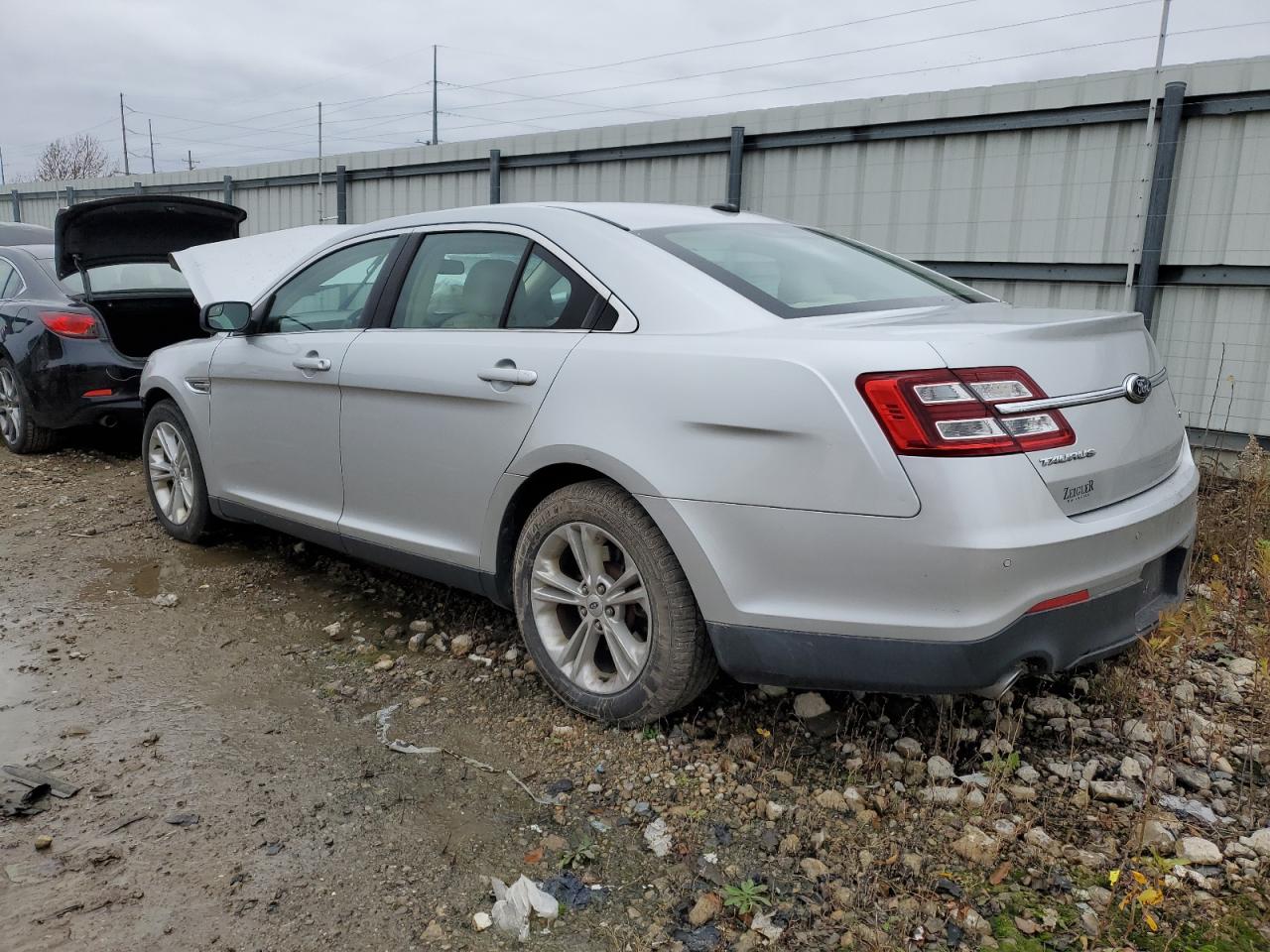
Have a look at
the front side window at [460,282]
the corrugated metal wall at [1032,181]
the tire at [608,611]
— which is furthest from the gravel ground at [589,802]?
the corrugated metal wall at [1032,181]

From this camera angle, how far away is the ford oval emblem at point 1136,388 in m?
2.78

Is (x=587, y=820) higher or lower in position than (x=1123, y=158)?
lower

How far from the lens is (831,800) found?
277cm

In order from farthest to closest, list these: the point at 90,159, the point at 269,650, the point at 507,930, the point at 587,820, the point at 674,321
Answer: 1. the point at 90,159
2. the point at 269,650
3. the point at 674,321
4. the point at 587,820
5. the point at 507,930

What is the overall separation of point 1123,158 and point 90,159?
59598mm

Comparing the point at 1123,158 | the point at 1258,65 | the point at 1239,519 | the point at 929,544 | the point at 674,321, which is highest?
the point at 1258,65

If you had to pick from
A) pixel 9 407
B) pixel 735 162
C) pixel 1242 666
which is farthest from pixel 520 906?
pixel 735 162

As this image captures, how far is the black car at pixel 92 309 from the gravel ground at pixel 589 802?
306cm

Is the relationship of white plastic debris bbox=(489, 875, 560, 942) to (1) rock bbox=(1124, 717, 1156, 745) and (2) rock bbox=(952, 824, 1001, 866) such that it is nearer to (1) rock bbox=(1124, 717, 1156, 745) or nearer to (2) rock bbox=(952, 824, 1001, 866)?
(2) rock bbox=(952, 824, 1001, 866)

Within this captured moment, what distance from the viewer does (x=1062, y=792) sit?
2.85 m

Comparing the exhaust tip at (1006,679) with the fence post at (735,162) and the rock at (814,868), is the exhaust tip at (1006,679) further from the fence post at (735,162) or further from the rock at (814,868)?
the fence post at (735,162)

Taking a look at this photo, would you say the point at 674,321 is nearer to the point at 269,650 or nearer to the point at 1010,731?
the point at 1010,731

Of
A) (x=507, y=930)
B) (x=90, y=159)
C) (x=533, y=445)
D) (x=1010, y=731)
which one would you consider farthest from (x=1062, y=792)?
(x=90, y=159)

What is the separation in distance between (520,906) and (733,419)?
1.29m
